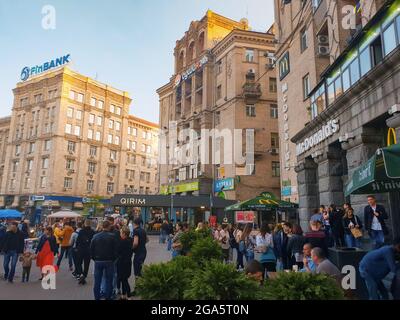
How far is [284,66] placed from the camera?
87.7ft

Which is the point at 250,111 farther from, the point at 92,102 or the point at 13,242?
the point at 92,102

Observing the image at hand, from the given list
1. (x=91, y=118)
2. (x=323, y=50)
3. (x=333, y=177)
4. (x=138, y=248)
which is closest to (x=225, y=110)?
(x=323, y=50)

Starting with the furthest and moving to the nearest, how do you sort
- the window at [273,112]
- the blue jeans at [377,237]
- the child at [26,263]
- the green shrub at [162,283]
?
the window at [273,112] < the child at [26,263] < the blue jeans at [377,237] < the green shrub at [162,283]

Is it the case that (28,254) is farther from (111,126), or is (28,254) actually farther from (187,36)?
(111,126)

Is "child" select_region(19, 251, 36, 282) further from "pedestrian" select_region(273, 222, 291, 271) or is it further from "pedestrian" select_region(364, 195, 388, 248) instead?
"pedestrian" select_region(364, 195, 388, 248)

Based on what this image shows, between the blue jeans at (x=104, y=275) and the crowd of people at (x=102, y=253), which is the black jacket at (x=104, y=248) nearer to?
the crowd of people at (x=102, y=253)

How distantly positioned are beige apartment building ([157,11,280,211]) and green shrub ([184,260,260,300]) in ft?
103

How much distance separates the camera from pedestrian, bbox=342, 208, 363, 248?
9.88 m

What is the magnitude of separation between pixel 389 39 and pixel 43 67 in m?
63.3

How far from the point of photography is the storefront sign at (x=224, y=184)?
35.1 m

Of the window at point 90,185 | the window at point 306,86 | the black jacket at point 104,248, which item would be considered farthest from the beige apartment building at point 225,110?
the black jacket at point 104,248

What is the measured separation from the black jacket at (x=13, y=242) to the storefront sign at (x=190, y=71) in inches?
1401

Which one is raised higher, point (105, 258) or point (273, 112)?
point (273, 112)

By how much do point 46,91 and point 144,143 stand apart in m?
23.3
